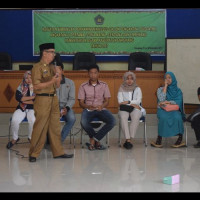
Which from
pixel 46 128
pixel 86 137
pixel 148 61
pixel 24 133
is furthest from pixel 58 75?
pixel 148 61

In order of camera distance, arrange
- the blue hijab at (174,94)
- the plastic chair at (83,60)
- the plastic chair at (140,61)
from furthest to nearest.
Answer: the plastic chair at (83,60)
the plastic chair at (140,61)
the blue hijab at (174,94)

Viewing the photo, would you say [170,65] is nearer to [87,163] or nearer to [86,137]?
[86,137]

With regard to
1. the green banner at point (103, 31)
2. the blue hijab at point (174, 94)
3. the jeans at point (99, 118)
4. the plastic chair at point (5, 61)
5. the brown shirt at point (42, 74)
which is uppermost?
the green banner at point (103, 31)

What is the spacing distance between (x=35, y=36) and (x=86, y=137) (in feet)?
12.6

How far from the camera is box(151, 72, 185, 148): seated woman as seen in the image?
6926 mm

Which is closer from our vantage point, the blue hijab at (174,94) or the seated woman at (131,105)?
the seated woman at (131,105)

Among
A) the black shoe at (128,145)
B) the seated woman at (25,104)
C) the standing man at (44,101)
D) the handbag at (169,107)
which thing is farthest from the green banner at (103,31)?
the standing man at (44,101)

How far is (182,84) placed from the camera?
27.7ft

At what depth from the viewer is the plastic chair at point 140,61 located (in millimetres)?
9961

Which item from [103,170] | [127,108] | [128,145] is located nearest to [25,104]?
[127,108]

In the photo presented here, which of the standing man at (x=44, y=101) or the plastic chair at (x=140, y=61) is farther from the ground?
the plastic chair at (x=140, y=61)

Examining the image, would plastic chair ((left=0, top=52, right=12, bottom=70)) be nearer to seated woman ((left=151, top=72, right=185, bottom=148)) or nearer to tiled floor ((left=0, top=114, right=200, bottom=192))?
tiled floor ((left=0, top=114, right=200, bottom=192))

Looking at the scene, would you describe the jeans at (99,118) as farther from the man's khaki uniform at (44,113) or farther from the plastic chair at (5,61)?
the plastic chair at (5,61)

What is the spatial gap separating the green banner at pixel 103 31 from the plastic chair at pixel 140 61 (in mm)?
690
